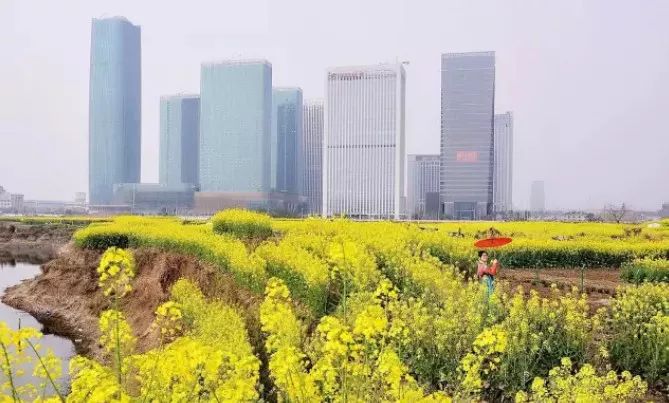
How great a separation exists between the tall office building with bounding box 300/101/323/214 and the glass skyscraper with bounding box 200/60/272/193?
31.7 meters

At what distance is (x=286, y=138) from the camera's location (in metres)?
162

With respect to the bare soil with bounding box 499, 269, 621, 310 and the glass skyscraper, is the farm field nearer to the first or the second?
the bare soil with bounding box 499, 269, 621, 310

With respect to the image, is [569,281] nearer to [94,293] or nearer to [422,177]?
[94,293]

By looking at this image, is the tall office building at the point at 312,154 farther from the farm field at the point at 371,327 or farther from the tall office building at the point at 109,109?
the farm field at the point at 371,327

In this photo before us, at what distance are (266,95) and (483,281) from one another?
4975 inches

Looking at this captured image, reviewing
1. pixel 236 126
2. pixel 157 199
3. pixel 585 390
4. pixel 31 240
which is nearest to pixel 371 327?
pixel 585 390

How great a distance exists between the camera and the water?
32.1 ft

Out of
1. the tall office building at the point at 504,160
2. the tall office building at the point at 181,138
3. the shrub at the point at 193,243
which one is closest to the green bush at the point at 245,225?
the shrub at the point at 193,243

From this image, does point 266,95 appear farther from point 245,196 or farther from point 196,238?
point 196,238

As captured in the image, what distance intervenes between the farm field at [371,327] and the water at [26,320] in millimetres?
945

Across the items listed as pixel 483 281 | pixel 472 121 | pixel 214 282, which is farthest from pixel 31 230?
pixel 472 121

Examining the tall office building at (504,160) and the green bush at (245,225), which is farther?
the tall office building at (504,160)

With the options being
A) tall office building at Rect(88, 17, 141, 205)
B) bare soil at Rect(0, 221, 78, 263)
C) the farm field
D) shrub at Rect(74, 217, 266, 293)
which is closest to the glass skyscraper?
tall office building at Rect(88, 17, 141, 205)

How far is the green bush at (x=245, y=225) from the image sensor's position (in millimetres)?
15156
